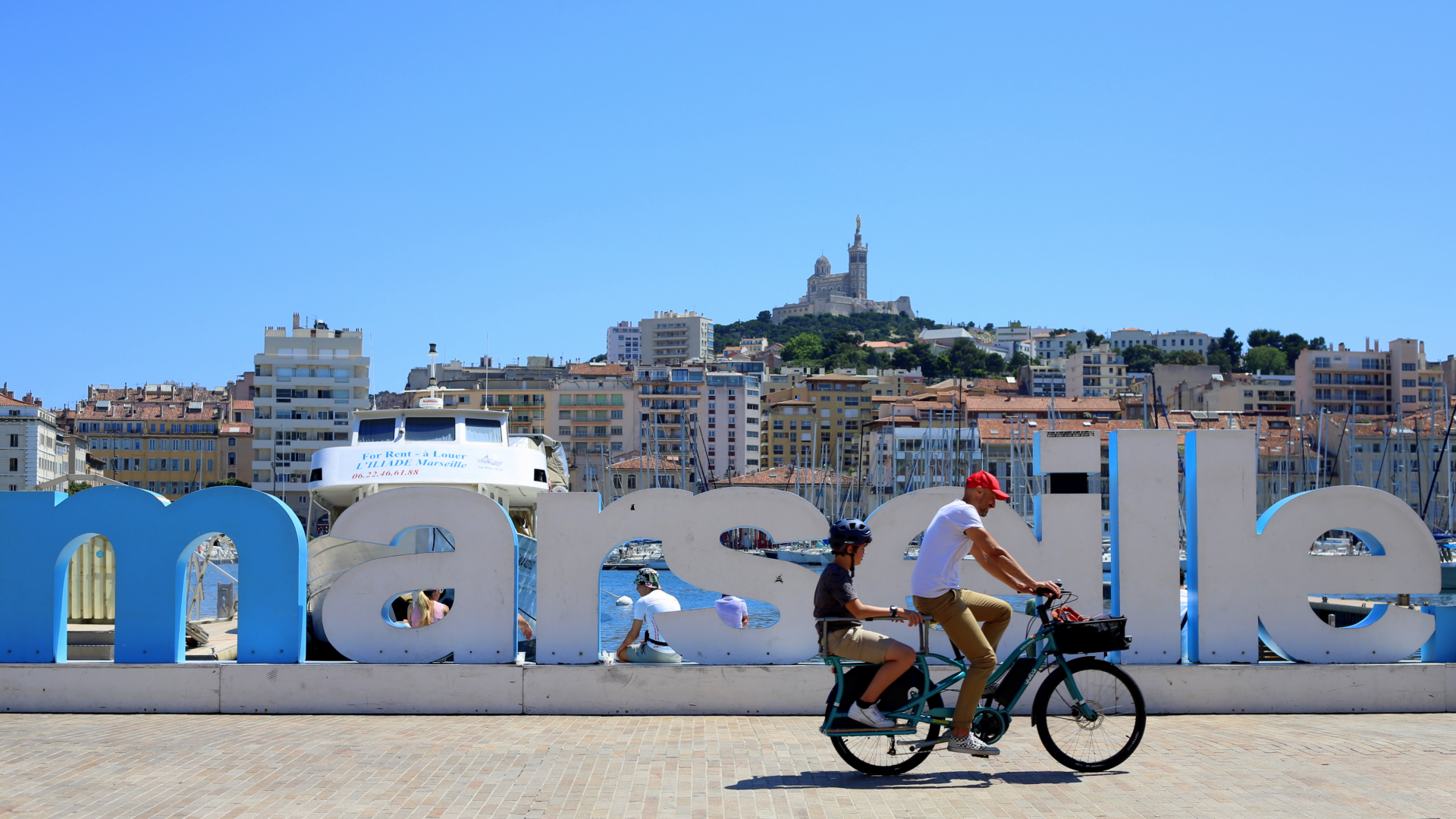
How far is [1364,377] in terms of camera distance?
471 feet

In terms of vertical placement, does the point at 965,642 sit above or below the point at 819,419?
below

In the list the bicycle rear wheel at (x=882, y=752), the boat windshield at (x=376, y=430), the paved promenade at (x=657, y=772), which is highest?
the boat windshield at (x=376, y=430)

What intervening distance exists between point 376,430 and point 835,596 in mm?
13497

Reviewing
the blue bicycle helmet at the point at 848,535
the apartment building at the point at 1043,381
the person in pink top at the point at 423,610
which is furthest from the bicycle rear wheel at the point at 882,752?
the apartment building at the point at 1043,381

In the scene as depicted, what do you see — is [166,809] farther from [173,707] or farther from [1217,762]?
[1217,762]

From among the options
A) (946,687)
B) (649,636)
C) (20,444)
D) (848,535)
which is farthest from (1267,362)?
(848,535)

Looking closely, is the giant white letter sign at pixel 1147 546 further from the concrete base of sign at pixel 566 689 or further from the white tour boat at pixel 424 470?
the white tour boat at pixel 424 470

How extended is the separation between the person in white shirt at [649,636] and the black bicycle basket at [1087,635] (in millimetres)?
3862

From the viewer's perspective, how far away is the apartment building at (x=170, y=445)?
128m

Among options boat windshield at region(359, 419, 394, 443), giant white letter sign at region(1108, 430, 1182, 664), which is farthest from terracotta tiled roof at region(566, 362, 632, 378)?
giant white letter sign at region(1108, 430, 1182, 664)

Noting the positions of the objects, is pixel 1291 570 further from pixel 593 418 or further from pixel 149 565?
pixel 593 418

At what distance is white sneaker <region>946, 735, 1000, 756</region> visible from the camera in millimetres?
7637

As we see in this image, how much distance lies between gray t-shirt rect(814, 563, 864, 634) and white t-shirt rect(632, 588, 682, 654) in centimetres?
334

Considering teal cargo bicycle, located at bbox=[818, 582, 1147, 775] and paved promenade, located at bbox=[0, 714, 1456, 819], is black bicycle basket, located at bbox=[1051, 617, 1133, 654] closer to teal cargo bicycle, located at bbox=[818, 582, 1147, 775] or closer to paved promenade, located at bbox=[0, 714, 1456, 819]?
teal cargo bicycle, located at bbox=[818, 582, 1147, 775]
